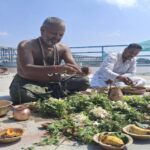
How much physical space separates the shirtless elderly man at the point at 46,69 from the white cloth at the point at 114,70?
3.02ft

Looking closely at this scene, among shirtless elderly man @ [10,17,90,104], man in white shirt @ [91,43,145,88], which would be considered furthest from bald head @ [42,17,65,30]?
man in white shirt @ [91,43,145,88]

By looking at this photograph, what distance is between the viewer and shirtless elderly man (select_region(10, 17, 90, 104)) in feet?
16.3

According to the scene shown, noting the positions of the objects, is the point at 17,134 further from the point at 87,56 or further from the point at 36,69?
the point at 87,56

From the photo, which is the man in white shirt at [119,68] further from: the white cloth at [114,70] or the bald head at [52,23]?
the bald head at [52,23]

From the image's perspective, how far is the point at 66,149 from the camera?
307 centimetres

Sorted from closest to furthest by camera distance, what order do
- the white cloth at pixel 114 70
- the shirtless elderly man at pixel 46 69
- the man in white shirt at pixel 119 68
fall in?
the shirtless elderly man at pixel 46 69
the man in white shirt at pixel 119 68
the white cloth at pixel 114 70

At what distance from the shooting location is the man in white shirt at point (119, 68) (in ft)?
20.9

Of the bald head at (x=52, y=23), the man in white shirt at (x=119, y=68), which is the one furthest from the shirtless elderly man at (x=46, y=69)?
the man in white shirt at (x=119, y=68)

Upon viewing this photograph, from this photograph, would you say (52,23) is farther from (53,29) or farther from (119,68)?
(119,68)

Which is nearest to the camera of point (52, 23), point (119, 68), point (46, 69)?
point (46, 69)

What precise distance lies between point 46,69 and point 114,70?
208 centimetres

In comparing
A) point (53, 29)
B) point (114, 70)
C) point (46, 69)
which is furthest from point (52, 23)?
point (114, 70)

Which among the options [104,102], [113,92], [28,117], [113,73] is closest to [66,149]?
[28,117]

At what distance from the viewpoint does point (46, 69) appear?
4957 mm
